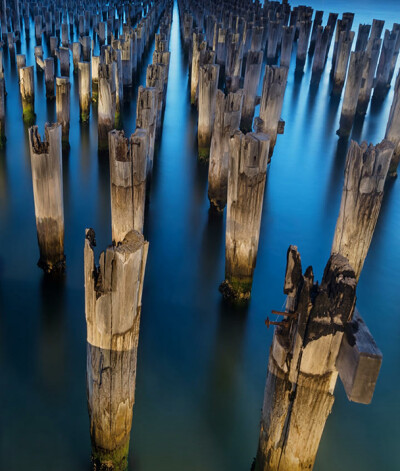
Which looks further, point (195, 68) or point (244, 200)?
point (195, 68)

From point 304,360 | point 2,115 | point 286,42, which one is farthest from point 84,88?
point 304,360

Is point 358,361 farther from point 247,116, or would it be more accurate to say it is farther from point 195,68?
point 195,68

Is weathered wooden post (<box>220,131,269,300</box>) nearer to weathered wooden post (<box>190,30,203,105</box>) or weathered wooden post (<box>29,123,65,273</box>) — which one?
weathered wooden post (<box>29,123,65,273</box>)

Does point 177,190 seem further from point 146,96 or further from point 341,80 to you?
point 341,80

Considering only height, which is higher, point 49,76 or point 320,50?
point 320,50

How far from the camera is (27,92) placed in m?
9.24

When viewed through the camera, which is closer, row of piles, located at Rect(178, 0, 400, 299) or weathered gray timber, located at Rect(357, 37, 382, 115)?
row of piles, located at Rect(178, 0, 400, 299)

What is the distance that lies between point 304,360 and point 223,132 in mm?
3856

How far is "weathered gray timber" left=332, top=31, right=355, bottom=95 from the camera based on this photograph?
12000mm

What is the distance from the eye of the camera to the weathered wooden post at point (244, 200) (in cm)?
419

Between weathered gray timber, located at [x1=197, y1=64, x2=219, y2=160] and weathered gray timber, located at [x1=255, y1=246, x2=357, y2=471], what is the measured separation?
17.9ft

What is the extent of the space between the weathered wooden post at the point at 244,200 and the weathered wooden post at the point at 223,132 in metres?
1.57

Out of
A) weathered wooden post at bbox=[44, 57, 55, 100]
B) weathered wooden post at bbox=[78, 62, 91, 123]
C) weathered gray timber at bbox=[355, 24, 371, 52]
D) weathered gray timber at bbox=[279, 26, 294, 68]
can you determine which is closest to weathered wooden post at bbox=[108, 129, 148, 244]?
weathered wooden post at bbox=[78, 62, 91, 123]

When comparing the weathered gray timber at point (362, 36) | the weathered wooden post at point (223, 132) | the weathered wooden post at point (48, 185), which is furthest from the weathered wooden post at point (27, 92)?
the weathered gray timber at point (362, 36)
